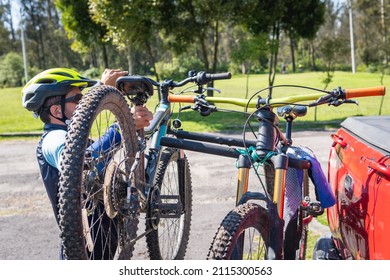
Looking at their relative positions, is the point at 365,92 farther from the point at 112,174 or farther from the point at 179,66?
the point at 179,66

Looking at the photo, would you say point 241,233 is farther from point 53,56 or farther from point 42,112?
point 53,56

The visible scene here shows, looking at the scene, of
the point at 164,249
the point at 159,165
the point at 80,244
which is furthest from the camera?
the point at 164,249

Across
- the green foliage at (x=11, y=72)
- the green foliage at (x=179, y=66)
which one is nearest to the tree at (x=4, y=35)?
the green foliage at (x=11, y=72)

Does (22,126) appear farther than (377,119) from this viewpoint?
Yes

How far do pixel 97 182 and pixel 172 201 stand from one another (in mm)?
953

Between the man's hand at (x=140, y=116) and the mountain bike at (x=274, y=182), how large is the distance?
0.17 meters

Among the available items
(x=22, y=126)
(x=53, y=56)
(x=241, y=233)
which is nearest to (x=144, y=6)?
(x=22, y=126)

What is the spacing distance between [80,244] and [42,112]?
1022 millimetres

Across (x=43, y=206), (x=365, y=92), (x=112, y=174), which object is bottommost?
(x=43, y=206)

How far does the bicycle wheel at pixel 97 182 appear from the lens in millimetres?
1831

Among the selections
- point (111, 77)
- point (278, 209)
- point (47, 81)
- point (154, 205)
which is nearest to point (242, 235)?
point (278, 209)

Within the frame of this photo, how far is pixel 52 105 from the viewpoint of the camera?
2.58 m

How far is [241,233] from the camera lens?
2.08 meters

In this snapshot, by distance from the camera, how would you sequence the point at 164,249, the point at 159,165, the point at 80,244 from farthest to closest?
the point at 164,249 < the point at 159,165 < the point at 80,244
